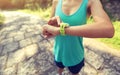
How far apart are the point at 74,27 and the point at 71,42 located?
21.8 inches

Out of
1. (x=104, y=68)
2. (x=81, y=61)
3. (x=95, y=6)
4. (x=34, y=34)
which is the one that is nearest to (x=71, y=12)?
(x=95, y=6)

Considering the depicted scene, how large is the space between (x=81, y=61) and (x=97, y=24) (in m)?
0.96

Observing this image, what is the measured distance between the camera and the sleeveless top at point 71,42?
2.19 metres

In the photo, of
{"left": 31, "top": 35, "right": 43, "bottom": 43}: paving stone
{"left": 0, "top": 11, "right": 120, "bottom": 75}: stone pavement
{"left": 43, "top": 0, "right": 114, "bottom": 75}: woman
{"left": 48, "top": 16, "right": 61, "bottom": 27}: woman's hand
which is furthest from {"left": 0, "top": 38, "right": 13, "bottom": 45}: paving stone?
{"left": 48, "top": 16, "right": 61, "bottom": 27}: woman's hand

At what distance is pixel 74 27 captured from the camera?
191 cm

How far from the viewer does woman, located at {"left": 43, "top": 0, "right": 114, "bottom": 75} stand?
184 cm

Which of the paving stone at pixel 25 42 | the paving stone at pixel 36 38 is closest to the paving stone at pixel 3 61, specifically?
the paving stone at pixel 25 42

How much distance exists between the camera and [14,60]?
16.5 ft

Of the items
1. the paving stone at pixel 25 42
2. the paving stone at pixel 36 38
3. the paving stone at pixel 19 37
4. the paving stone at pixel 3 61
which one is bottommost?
the paving stone at pixel 3 61

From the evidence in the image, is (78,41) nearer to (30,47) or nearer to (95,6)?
(95,6)

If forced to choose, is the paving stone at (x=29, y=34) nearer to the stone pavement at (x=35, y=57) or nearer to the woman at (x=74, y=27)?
the stone pavement at (x=35, y=57)

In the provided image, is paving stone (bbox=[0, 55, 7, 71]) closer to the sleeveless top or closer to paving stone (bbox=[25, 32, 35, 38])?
paving stone (bbox=[25, 32, 35, 38])

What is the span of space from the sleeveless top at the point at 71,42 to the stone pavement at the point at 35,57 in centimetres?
156

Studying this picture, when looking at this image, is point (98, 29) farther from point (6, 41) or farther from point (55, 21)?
point (6, 41)
